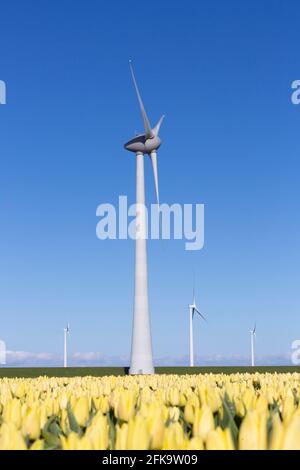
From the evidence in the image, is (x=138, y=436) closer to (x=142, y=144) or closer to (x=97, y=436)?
(x=97, y=436)

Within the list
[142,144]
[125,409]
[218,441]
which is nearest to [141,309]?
[142,144]

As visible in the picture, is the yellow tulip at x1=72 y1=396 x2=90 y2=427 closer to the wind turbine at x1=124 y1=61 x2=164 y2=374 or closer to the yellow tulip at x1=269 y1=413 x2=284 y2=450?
the yellow tulip at x1=269 y1=413 x2=284 y2=450

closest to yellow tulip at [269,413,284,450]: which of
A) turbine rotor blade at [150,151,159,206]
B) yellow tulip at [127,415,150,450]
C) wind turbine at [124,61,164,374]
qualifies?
yellow tulip at [127,415,150,450]

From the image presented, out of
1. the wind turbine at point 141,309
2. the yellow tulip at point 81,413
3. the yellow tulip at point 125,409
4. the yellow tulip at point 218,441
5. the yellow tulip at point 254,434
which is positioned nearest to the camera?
the yellow tulip at point 218,441

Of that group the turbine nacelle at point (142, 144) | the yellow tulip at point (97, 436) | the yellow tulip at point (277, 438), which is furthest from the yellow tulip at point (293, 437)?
the turbine nacelle at point (142, 144)

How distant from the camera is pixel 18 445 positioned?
3.41 metres

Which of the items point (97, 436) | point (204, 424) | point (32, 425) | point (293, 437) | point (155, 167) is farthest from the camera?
point (155, 167)

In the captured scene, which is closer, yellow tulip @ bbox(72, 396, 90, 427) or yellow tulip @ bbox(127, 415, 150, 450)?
yellow tulip @ bbox(127, 415, 150, 450)

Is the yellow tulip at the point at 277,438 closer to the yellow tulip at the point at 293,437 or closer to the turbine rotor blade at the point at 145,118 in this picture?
the yellow tulip at the point at 293,437

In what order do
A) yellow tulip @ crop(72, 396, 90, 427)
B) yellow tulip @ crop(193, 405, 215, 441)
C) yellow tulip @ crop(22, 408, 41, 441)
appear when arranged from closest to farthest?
yellow tulip @ crop(193, 405, 215, 441)
yellow tulip @ crop(22, 408, 41, 441)
yellow tulip @ crop(72, 396, 90, 427)

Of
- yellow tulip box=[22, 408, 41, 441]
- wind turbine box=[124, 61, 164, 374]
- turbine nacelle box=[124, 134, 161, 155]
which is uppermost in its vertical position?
turbine nacelle box=[124, 134, 161, 155]
